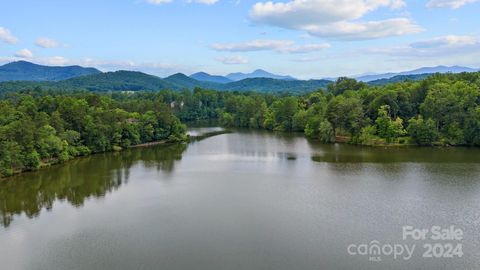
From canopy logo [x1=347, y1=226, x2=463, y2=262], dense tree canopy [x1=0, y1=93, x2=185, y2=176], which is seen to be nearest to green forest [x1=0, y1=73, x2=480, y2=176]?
dense tree canopy [x1=0, y1=93, x2=185, y2=176]

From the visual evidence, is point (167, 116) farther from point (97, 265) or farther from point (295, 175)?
point (97, 265)

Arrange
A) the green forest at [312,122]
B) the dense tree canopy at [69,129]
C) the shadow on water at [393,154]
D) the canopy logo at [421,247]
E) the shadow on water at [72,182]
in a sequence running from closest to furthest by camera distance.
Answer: the canopy logo at [421,247]
the shadow on water at [72,182]
the dense tree canopy at [69,129]
the green forest at [312,122]
the shadow on water at [393,154]

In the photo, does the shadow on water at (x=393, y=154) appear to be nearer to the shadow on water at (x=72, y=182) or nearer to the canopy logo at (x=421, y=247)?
the shadow on water at (x=72, y=182)

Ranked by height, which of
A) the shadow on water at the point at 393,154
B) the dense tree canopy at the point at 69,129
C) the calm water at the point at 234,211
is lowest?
the calm water at the point at 234,211

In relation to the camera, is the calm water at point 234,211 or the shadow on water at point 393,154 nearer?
the calm water at point 234,211

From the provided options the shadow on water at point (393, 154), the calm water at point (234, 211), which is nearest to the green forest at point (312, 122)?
the shadow on water at point (393, 154)

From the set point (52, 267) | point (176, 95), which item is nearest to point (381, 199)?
point (52, 267)

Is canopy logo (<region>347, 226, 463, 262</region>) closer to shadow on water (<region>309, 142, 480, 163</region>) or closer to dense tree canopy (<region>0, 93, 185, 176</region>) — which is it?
shadow on water (<region>309, 142, 480, 163</region>)
